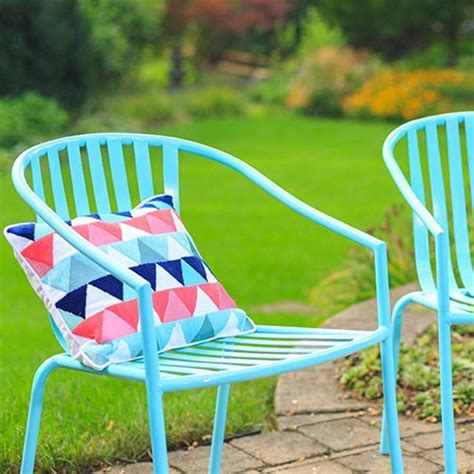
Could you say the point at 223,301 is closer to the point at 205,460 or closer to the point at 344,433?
the point at 205,460

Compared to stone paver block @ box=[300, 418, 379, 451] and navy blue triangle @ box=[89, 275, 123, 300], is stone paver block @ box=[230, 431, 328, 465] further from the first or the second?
navy blue triangle @ box=[89, 275, 123, 300]

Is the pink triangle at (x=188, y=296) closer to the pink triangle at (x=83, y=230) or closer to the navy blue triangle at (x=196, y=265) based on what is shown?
the navy blue triangle at (x=196, y=265)

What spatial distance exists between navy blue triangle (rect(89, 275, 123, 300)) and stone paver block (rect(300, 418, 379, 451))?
0.91 metres

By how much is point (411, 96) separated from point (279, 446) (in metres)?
11.3

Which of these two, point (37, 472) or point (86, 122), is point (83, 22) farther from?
point (37, 472)

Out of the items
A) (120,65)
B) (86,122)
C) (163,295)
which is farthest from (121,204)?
(120,65)

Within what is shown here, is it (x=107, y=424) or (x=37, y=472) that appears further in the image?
(x=107, y=424)

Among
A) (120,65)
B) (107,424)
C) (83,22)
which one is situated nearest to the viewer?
(107,424)

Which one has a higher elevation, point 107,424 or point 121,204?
point 121,204

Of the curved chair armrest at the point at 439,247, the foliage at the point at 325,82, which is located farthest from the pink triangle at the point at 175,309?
the foliage at the point at 325,82

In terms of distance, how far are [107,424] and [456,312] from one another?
1.07m

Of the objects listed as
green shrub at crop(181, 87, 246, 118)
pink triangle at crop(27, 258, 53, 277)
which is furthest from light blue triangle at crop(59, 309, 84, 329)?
green shrub at crop(181, 87, 246, 118)

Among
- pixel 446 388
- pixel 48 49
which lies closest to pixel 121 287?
pixel 446 388

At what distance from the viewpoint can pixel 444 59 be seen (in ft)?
57.7
